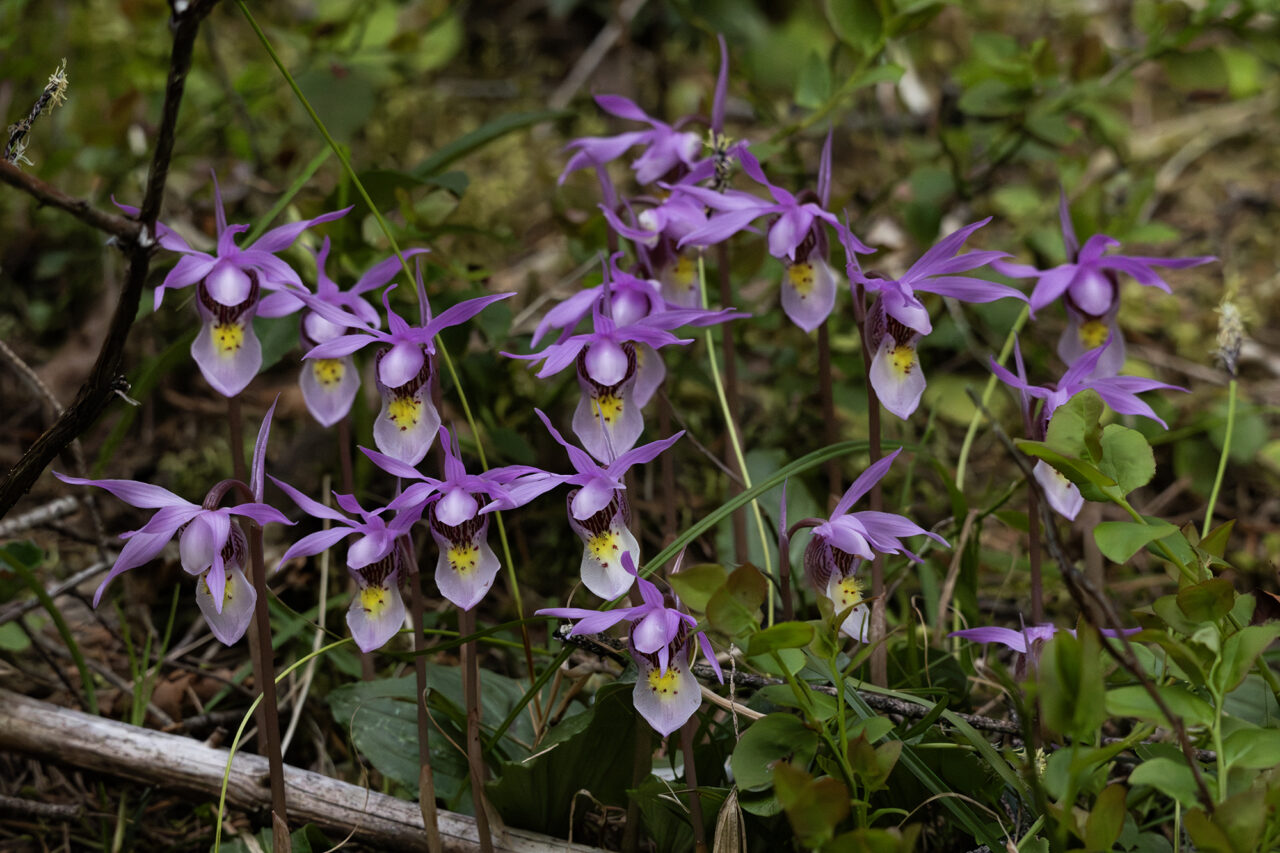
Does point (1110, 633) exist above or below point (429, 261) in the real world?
below

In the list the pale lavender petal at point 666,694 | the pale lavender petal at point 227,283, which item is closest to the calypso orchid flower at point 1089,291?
the pale lavender petal at point 666,694

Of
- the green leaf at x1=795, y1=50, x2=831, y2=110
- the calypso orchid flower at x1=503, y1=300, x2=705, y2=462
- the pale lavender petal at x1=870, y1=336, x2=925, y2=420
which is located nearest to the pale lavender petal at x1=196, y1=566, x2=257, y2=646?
the calypso orchid flower at x1=503, y1=300, x2=705, y2=462

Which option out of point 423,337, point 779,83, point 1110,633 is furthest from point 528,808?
point 779,83

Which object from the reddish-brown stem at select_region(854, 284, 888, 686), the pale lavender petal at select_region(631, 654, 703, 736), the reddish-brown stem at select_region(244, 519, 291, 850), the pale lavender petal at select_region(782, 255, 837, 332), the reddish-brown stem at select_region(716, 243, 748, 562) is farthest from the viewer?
the reddish-brown stem at select_region(716, 243, 748, 562)

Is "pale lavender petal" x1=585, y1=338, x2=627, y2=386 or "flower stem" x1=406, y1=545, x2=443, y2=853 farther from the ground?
"pale lavender petal" x1=585, y1=338, x2=627, y2=386

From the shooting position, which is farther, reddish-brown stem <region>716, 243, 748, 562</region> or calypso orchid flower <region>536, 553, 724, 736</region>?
reddish-brown stem <region>716, 243, 748, 562</region>

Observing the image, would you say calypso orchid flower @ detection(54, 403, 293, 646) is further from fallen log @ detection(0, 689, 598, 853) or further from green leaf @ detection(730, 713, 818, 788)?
green leaf @ detection(730, 713, 818, 788)

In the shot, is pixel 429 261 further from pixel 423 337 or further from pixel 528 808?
pixel 528 808
